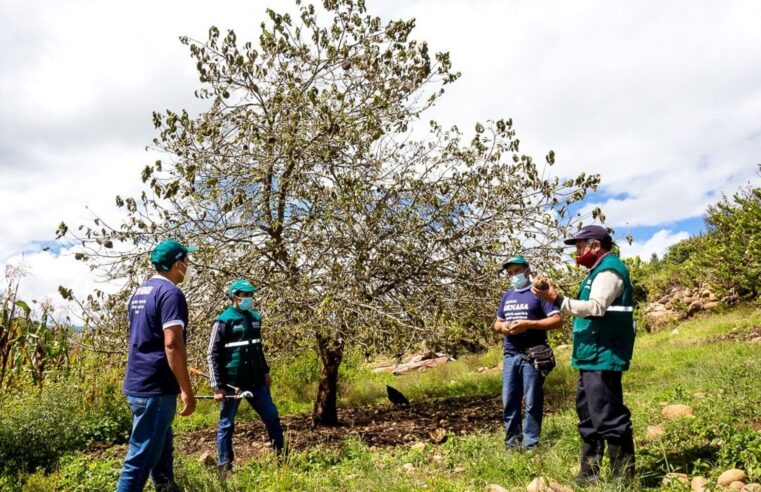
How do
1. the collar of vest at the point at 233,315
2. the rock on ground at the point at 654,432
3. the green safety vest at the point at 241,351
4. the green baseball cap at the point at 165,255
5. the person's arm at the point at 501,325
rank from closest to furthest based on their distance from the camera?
the green baseball cap at the point at 165,255 → the rock on ground at the point at 654,432 → the person's arm at the point at 501,325 → the green safety vest at the point at 241,351 → the collar of vest at the point at 233,315

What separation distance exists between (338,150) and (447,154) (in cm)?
173

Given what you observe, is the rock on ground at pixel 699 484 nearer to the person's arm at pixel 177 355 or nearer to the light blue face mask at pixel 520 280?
the light blue face mask at pixel 520 280

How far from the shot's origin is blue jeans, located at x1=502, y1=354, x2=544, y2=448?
4.90m

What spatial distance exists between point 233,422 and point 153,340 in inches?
64.6

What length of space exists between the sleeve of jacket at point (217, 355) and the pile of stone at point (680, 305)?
20.2m

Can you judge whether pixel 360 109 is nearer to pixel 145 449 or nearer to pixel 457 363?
pixel 145 449

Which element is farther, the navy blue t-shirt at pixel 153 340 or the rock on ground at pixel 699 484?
the navy blue t-shirt at pixel 153 340

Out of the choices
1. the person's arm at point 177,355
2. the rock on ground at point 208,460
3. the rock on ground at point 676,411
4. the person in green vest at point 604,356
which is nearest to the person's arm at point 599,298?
the person in green vest at point 604,356

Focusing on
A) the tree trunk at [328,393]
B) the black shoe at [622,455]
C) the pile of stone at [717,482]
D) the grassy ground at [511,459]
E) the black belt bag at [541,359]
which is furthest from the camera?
the tree trunk at [328,393]

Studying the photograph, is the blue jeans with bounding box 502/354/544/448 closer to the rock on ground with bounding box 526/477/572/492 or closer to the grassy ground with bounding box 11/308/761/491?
the grassy ground with bounding box 11/308/761/491

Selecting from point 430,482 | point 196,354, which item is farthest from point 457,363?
point 430,482

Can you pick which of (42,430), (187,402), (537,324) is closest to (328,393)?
(42,430)

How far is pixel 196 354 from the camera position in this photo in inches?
275

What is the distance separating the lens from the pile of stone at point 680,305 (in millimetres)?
20812
